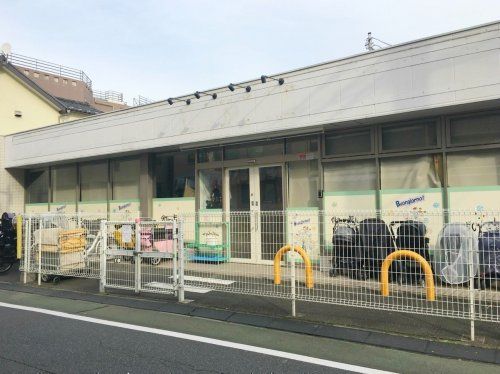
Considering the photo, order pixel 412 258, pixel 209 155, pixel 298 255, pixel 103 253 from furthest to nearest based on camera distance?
pixel 209 155
pixel 103 253
pixel 298 255
pixel 412 258

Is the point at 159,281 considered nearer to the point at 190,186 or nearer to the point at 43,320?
the point at 43,320

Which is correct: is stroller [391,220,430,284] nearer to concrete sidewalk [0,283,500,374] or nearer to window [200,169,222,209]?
concrete sidewalk [0,283,500,374]

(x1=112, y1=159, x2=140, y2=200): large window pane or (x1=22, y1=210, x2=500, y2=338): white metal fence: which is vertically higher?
(x1=112, y1=159, x2=140, y2=200): large window pane

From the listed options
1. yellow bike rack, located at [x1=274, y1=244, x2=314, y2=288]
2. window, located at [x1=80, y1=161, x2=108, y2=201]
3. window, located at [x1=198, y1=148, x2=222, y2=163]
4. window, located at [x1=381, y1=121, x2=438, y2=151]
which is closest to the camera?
yellow bike rack, located at [x1=274, y1=244, x2=314, y2=288]

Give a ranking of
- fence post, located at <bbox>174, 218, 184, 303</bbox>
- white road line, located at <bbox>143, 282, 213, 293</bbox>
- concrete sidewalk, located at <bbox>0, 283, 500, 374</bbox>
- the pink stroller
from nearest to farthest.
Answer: concrete sidewalk, located at <bbox>0, 283, 500, 374</bbox> < fence post, located at <bbox>174, 218, 184, 303</bbox> < the pink stroller < white road line, located at <bbox>143, 282, 213, 293</bbox>

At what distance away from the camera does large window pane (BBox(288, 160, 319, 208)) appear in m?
9.84

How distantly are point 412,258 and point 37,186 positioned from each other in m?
14.8

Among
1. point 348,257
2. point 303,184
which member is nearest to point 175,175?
point 303,184

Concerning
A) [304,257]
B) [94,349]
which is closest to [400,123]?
[304,257]

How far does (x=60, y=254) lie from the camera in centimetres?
866

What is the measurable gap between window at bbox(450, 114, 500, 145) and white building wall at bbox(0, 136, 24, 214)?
15.4 m

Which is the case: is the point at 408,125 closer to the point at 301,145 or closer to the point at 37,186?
the point at 301,145

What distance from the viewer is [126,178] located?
1357 centimetres

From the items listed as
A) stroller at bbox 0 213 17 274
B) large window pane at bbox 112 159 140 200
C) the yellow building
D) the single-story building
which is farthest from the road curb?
the yellow building
